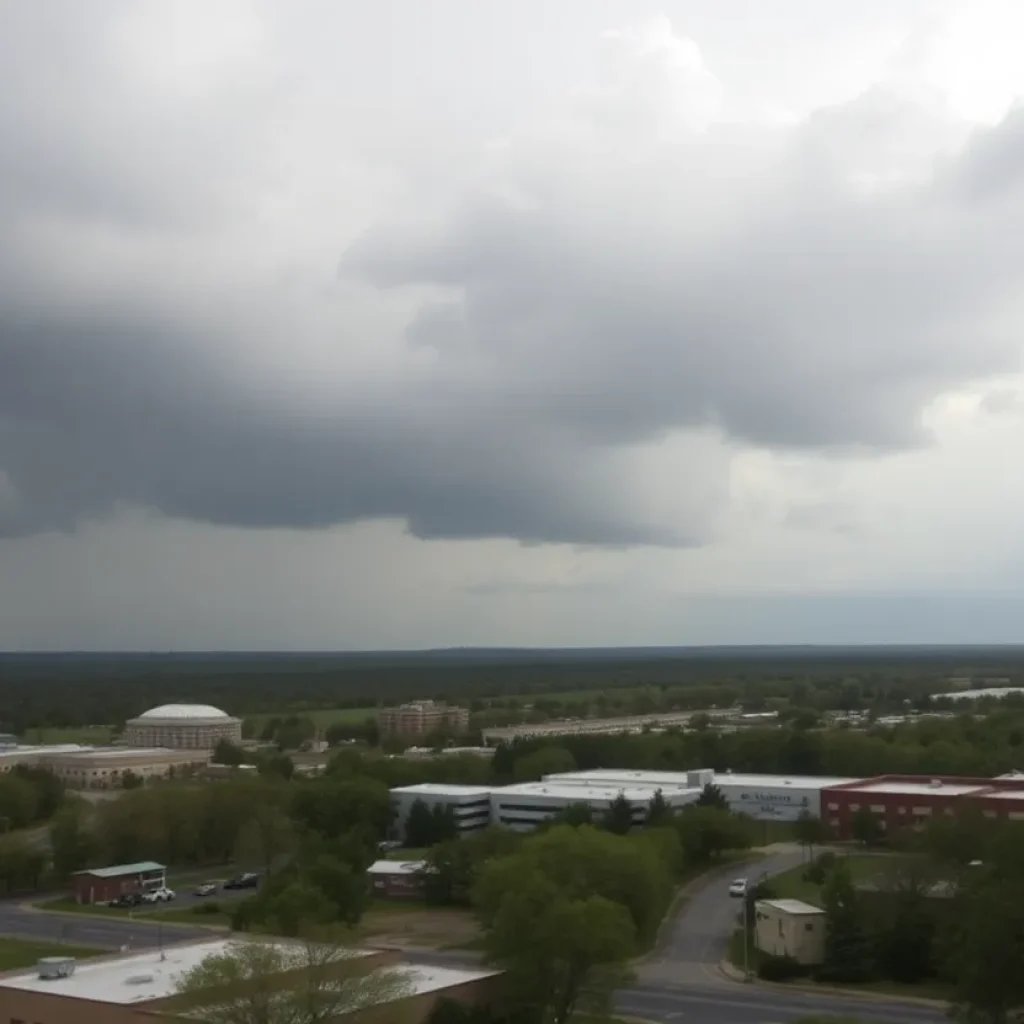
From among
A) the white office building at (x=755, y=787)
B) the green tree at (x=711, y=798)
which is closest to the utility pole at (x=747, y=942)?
the green tree at (x=711, y=798)

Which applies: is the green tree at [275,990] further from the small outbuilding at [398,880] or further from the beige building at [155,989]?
the small outbuilding at [398,880]

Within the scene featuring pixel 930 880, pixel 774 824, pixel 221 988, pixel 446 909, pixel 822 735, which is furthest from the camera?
pixel 822 735

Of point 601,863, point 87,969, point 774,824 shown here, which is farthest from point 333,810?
point 87,969

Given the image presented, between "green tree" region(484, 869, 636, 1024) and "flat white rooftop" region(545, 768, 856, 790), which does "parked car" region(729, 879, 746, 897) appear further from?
"flat white rooftop" region(545, 768, 856, 790)

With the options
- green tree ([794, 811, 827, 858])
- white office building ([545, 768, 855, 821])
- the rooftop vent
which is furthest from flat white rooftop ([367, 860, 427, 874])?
the rooftop vent

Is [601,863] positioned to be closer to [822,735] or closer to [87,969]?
[87,969]
